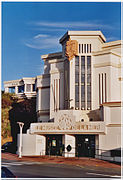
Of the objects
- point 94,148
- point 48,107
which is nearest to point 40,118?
point 48,107

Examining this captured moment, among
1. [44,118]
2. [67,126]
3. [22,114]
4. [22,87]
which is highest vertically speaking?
[22,87]

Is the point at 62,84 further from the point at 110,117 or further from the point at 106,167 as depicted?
the point at 106,167

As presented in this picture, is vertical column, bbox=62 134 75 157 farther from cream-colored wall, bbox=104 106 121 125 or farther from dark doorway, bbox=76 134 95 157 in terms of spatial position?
cream-colored wall, bbox=104 106 121 125

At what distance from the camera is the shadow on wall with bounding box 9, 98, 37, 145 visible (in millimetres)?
46419

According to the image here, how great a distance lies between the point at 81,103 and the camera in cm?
3341

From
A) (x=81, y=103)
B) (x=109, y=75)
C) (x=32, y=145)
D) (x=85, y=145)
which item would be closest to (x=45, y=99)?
(x=81, y=103)

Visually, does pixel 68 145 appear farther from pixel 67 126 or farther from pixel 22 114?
pixel 22 114

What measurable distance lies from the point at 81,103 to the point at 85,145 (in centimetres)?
600

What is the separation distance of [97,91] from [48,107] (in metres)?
8.82

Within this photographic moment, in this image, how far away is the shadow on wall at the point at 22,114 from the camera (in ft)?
152

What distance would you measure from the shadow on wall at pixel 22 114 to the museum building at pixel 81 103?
797 cm

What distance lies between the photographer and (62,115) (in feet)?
99.0

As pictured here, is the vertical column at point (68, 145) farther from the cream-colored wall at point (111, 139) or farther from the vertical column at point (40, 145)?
the cream-colored wall at point (111, 139)

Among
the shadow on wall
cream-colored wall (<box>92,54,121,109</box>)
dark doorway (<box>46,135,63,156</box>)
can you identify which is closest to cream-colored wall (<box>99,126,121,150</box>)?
dark doorway (<box>46,135,63,156</box>)
